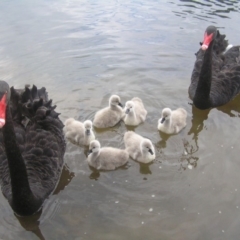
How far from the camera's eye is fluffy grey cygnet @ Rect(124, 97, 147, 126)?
441 cm

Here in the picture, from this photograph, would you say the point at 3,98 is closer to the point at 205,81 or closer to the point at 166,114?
the point at 166,114

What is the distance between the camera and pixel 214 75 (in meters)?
5.37

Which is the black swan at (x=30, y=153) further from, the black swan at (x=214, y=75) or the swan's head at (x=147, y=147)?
the black swan at (x=214, y=75)

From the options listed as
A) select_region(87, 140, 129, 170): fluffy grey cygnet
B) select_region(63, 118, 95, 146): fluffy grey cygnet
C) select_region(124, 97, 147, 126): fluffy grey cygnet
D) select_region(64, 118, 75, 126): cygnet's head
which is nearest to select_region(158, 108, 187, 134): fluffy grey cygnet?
select_region(124, 97, 147, 126): fluffy grey cygnet

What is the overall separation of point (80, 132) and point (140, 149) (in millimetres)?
779

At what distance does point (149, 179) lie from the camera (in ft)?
12.2

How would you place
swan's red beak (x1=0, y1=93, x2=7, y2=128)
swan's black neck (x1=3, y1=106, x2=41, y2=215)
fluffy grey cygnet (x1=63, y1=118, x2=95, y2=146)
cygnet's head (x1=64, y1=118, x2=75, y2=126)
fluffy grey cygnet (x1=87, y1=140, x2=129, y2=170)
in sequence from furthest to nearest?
cygnet's head (x1=64, y1=118, x2=75, y2=126) → fluffy grey cygnet (x1=63, y1=118, x2=95, y2=146) → fluffy grey cygnet (x1=87, y1=140, x2=129, y2=170) → swan's black neck (x1=3, y1=106, x2=41, y2=215) → swan's red beak (x1=0, y1=93, x2=7, y2=128)

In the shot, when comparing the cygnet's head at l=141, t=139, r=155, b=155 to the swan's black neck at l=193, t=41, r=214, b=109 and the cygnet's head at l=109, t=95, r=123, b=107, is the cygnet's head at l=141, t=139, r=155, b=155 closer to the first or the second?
the cygnet's head at l=109, t=95, r=123, b=107

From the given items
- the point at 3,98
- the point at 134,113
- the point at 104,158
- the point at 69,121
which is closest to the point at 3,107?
the point at 3,98

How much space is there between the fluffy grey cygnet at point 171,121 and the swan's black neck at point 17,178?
192 cm

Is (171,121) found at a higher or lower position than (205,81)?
lower

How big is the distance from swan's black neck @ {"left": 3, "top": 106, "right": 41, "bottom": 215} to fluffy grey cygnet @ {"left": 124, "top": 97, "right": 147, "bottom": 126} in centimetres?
178

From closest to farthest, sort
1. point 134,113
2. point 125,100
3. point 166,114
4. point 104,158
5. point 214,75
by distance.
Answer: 1. point 104,158
2. point 166,114
3. point 134,113
4. point 125,100
5. point 214,75

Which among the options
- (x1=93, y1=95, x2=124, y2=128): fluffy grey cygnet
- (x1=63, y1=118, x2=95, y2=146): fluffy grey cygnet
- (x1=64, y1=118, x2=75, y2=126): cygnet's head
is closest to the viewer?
(x1=63, y1=118, x2=95, y2=146): fluffy grey cygnet
